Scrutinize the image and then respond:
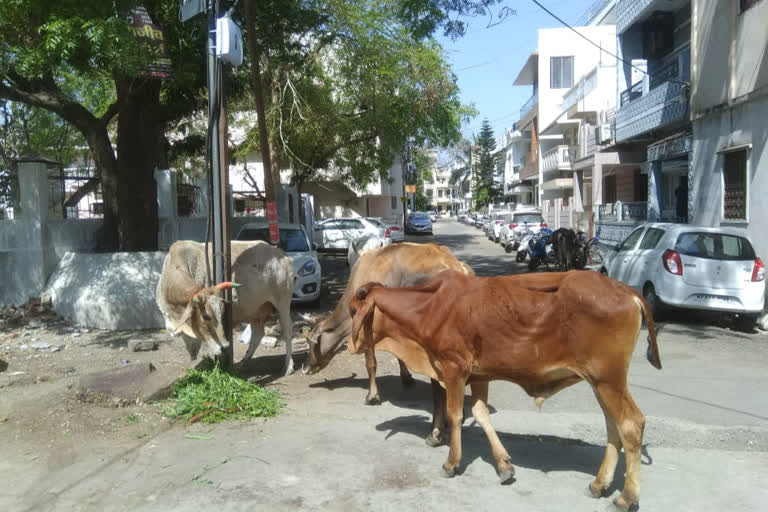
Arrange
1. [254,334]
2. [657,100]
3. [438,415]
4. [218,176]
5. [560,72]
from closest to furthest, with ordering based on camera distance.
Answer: [438,415] < [218,176] < [254,334] < [657,100] < [560,72]

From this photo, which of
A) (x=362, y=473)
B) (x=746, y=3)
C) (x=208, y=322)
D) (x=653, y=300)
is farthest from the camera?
(x=746, y=3)

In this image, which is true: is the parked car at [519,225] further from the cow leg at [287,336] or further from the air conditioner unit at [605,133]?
the cow leg at [287,336]

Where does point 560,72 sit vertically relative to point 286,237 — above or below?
above

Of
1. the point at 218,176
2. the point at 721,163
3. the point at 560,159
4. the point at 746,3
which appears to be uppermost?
the point at 746,3

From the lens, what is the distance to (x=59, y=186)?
41.7 ft

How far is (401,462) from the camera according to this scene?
17.0 ft

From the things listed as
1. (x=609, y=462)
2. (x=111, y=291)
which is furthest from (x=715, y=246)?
(x=111, y=291)

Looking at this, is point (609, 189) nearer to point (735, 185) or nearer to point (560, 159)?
point (560, 159)

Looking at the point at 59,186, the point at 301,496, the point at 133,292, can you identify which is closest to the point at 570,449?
the point at 301,496

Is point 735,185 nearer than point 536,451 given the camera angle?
No

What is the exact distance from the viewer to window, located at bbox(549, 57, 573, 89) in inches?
1751

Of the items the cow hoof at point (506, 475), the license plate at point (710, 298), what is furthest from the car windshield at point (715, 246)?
the cow hoof at point (506, 475)

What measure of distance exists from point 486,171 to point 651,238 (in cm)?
7717

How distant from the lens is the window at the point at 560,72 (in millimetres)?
44469
